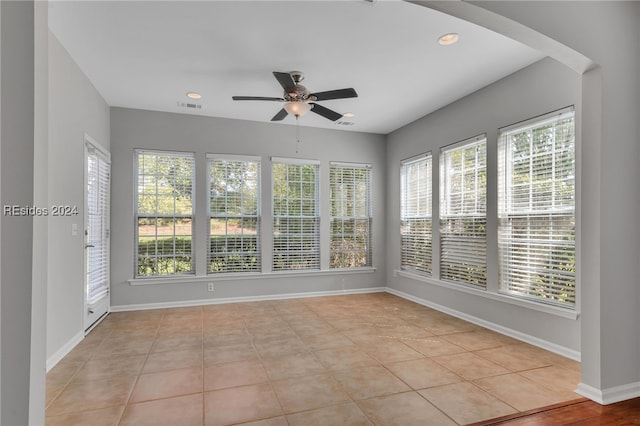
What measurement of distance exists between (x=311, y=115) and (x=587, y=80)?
3576mm

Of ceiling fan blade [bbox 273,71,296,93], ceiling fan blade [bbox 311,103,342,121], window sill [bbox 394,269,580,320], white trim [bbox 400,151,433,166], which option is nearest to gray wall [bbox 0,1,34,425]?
ceiling fan blade [bbox 273,71,296,93]

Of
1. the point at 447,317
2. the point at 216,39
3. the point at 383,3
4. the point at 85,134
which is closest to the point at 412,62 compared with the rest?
the point at 383,3

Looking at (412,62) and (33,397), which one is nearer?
(33,397)

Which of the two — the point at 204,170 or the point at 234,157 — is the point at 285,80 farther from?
the point at 204,170

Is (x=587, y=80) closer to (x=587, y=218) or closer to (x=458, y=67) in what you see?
(x=587, y=218)

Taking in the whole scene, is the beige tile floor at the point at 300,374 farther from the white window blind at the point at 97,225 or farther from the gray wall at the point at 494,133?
the white window blind at the point at 97,225

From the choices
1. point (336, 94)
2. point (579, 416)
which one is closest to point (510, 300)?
point (579, 416)

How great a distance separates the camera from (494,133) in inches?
164

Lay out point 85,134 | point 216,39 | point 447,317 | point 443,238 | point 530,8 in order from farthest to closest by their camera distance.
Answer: point 443,238, point 447,317, point 85,134, point 216,39, point 530,8

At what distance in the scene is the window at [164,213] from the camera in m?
5.25

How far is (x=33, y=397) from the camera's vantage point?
138 centimetres

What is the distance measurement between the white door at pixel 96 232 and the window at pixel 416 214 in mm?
4625

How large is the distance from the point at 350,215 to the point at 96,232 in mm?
3950

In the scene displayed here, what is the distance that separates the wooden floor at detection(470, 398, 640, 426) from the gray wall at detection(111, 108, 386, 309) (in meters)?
4.05
